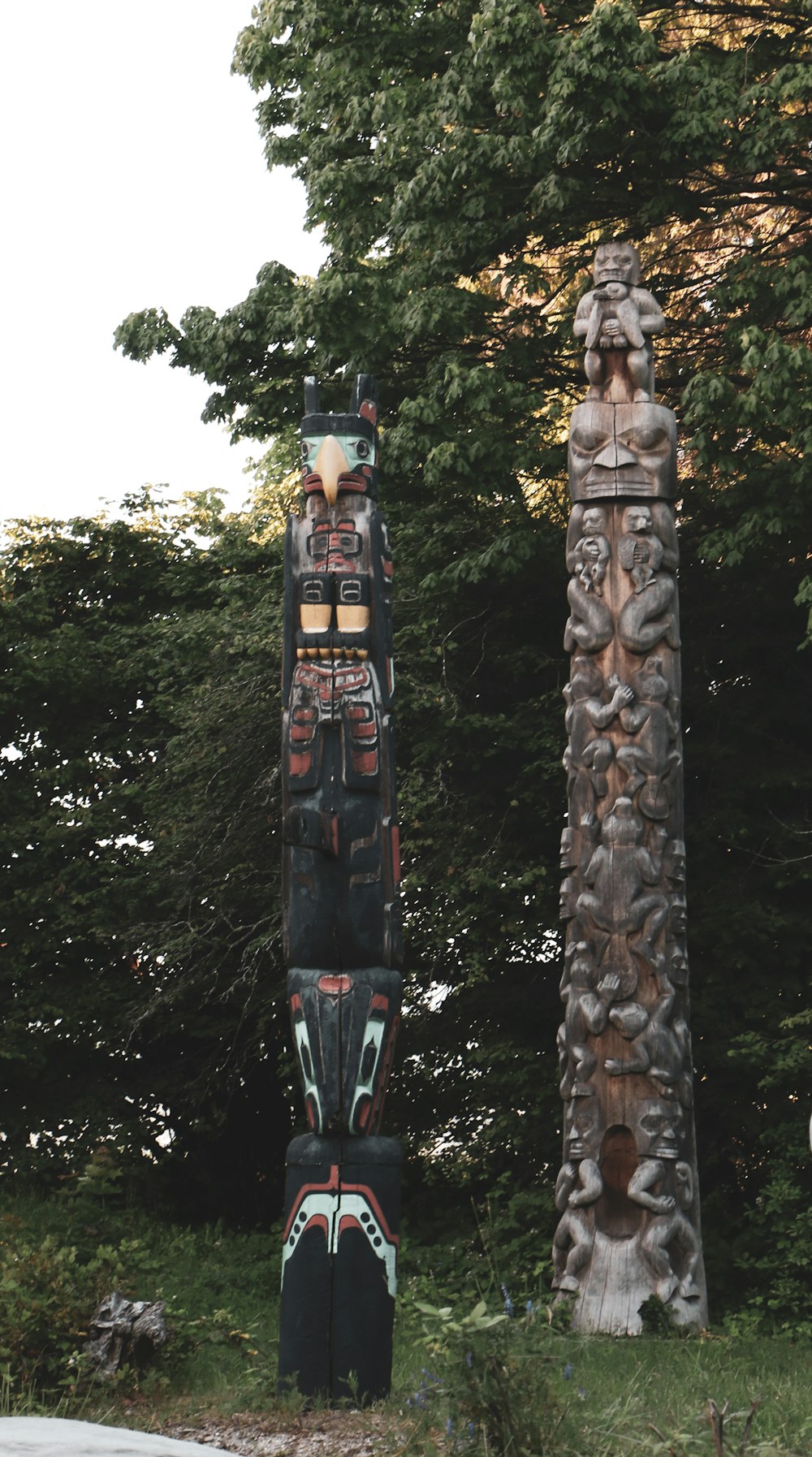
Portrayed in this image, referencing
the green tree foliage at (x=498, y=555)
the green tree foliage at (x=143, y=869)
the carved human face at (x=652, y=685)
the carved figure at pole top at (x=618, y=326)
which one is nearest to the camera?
the carved human face at (x=652, y=685)

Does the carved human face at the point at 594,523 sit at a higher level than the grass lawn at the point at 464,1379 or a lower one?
higher

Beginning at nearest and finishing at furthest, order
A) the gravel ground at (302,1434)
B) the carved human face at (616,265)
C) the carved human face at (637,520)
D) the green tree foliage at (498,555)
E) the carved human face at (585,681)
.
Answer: the gravel ground at (302,1434)
the carved human face at (585,681)
the carved human face at (637,520)
the carved human face at (616,265)
the green tree foliage at (498,555)

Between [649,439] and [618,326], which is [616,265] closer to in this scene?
[618,326]

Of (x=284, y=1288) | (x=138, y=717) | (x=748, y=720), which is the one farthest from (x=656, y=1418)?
(x=138, y=717)

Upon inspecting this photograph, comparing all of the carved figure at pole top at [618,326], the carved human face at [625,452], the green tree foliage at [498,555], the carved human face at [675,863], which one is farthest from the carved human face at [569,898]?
the carved figure at pole top at [618,326]

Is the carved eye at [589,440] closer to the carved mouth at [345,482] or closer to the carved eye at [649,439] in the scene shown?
the carved eye at [649,439]

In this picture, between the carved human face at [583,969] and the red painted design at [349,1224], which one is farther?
the carved human face at [583,969]

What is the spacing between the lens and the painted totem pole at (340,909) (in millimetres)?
6336

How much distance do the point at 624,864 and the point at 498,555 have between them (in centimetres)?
350

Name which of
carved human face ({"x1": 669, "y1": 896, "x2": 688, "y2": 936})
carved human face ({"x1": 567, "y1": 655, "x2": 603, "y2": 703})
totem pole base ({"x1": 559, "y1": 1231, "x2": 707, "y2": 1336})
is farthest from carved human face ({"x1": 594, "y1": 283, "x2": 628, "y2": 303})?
totem pole base ({"x1": 559, "y1": 1231, "x2": 707, "y2": 1336})

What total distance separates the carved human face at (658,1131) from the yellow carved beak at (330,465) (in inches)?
154

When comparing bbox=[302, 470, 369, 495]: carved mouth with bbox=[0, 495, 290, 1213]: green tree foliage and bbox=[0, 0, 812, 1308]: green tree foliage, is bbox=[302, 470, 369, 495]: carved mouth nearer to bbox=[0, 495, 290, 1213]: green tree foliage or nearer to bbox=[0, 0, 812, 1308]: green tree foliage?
bbox=[0, 0, 812, 1308]: green tree foliage

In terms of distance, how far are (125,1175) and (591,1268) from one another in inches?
258

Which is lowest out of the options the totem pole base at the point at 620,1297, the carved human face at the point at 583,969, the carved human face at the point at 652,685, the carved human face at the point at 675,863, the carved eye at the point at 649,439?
the totem pole base at the point at 620,1297
